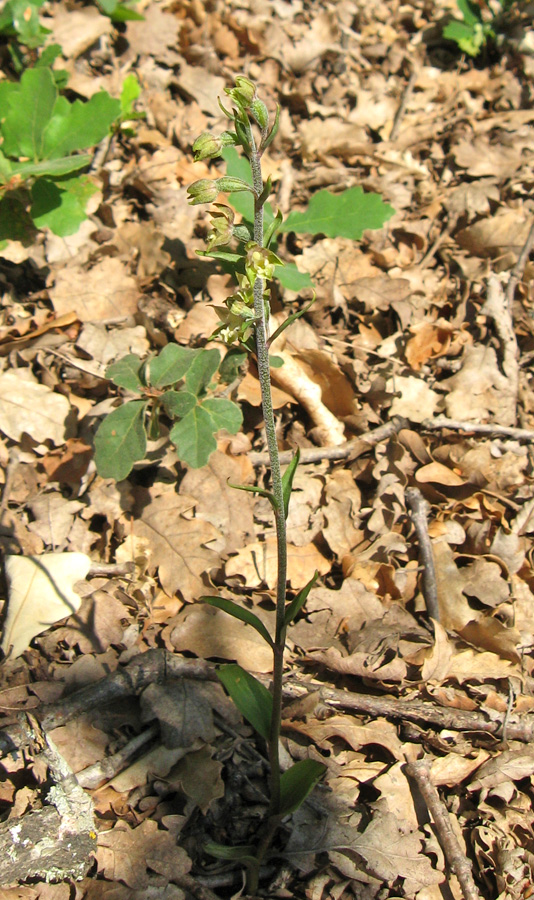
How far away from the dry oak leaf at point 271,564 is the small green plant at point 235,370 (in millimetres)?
408

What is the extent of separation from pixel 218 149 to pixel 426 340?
8.25ft

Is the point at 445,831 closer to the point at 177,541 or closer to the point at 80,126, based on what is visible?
the point at 177,541

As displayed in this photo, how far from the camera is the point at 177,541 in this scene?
10.2 ft

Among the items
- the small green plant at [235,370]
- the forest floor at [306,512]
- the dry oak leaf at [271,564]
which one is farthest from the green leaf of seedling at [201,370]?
the dry oak leaf at [271,564]

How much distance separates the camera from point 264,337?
5.88ft

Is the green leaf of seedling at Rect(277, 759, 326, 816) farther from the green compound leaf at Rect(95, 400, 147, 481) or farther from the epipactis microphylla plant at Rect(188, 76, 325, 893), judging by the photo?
the green compound leaf at Rect(95, 400, 147, 481)

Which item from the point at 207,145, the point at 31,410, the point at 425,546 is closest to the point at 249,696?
the point at 425,546

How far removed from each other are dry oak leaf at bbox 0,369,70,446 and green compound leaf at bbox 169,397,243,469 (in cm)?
88

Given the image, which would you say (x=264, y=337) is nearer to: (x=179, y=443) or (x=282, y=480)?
(x=282, y=480)

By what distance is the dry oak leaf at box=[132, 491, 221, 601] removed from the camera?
301cm

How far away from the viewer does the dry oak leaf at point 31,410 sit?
3320mm

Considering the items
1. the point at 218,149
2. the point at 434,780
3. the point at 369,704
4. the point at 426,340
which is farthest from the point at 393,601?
the point at 218,149

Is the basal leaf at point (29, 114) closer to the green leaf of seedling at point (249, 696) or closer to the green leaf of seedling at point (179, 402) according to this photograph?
the green leaf of seedling at point (179, 402)

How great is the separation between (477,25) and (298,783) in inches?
246
